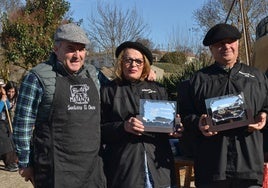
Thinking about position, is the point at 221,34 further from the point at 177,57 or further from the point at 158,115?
the point at 177,57

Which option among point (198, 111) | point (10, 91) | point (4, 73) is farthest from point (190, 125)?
point (4, 73)

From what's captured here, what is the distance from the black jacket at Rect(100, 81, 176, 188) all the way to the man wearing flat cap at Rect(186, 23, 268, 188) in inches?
9.9

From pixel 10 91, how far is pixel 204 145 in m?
7.03

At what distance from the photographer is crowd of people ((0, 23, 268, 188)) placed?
3104mm

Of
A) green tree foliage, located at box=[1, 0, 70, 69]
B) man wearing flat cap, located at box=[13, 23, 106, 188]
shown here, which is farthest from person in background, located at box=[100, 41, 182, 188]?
green tree foliage, located at box=[1, 0, 70, 69]

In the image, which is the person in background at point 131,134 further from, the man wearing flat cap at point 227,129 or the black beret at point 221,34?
the black beret at point 221,34

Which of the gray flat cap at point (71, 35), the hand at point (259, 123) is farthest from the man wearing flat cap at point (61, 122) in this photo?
the hand at point (259, 123)

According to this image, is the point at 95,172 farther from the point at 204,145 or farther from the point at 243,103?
the point at 243,103

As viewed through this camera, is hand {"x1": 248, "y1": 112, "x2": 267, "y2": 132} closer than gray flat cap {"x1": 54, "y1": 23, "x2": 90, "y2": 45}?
Yes

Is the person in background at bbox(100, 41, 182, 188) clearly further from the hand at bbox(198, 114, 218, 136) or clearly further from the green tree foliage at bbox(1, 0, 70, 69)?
the green tree foliage at bbox(1, 0, 70, 69)

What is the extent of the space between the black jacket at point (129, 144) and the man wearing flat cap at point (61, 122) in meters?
0.11

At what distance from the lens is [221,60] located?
3213 mm

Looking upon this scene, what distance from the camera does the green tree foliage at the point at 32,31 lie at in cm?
1931

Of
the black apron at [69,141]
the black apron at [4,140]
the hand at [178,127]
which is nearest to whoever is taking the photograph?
the black apron at [69,141]
